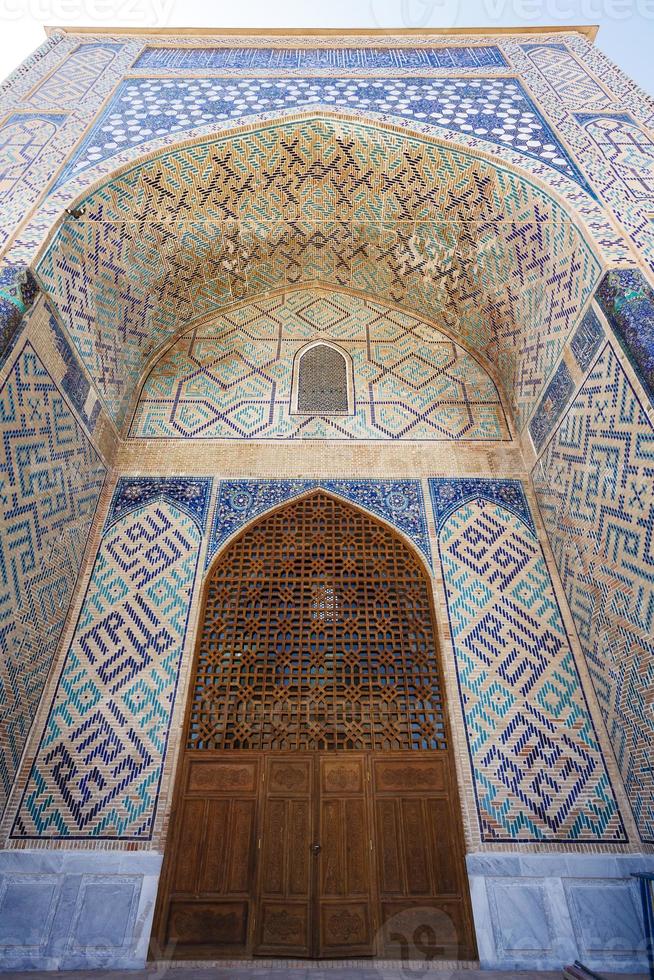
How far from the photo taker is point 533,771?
3.18m

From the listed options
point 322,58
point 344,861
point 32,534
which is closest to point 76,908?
point 344,861

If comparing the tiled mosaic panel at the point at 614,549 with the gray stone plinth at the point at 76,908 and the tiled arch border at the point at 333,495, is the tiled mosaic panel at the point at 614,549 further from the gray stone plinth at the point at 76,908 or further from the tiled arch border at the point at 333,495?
the gray stone plinth at the point at 76,908

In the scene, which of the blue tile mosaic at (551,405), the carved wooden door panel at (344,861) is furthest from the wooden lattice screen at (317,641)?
the blue tile mosaic at (551,405)

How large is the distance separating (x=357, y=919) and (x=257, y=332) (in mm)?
4138

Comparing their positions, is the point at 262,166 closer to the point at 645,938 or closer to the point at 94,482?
the point at 94,482

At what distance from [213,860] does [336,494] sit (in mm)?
2279

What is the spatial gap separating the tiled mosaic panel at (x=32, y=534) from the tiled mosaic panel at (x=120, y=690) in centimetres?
16

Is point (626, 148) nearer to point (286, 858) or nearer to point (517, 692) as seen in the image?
point (517, 692)

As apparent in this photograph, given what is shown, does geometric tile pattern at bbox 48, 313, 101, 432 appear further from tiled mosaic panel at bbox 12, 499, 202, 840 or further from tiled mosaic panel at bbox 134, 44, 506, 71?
tiled mosaic panel at bbox 134, 44, 506, 71

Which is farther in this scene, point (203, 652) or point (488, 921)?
point (203, 652)

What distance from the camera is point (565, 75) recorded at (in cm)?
527

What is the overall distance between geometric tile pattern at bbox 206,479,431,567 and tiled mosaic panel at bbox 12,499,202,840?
0.23 metres

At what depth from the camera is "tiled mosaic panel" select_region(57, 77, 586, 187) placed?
4531 mm

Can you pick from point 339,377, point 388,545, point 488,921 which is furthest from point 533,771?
point 339,377
